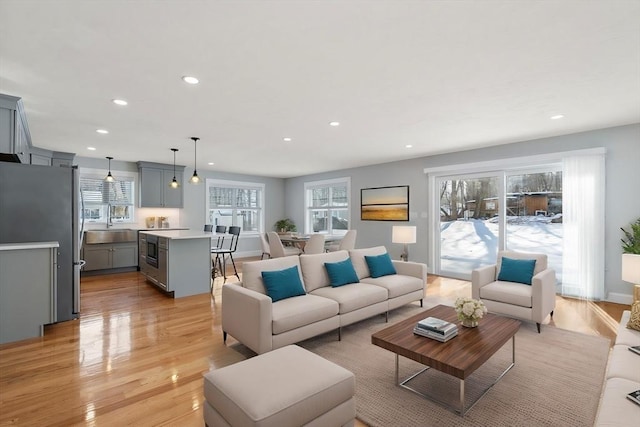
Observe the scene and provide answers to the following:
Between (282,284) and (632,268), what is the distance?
3.49 metres

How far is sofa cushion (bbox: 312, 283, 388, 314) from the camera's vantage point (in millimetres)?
3301

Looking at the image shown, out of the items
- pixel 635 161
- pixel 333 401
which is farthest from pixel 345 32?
pixel 635 161

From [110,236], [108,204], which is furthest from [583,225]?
[108,204]

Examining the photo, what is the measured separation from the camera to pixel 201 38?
2.21m

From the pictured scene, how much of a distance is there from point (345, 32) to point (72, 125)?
14.0 feet

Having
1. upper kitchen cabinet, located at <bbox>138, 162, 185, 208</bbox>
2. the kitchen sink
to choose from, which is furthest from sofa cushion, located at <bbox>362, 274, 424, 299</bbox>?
upper kitchen cabinet, located at <bbox>138, 162, 185, 208</bbox>

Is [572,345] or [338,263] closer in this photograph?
[572,345]

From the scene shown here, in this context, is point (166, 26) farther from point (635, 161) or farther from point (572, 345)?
point (635, 161)

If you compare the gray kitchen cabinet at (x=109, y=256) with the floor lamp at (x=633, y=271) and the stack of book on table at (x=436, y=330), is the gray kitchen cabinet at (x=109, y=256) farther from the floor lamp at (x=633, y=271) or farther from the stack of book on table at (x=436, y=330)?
the floor lamp at (x=633, y=271)

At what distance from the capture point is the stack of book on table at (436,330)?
236cm

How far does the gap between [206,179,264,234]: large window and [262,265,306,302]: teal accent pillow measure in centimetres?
608

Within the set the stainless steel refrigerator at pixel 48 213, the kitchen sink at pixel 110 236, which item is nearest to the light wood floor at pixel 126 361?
the stainless steel refrigerator at pixel 48 213

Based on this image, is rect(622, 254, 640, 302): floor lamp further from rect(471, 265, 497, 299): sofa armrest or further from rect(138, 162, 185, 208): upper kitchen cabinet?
rect(138, 162, 185, 208): upper kitchen cabinet

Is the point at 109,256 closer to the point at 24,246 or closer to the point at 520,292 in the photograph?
the point at 24,246
